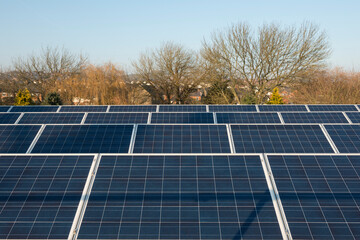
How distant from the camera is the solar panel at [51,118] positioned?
13.9 m

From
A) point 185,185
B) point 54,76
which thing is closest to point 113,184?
point 185,185

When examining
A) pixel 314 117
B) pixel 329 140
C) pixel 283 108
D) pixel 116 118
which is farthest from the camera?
pixel 283 108

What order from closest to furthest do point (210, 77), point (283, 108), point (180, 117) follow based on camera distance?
1. point (180, 117)
2. point (283, 108)
3. point (210, 77)

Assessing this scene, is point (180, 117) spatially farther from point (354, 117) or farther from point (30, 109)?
point (30, 109)

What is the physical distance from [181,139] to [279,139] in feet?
9.20

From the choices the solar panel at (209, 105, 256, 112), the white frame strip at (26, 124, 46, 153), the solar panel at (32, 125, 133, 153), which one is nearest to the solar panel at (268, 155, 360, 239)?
the solar panel at (32, 125, 133, 153)

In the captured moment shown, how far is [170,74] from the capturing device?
4444cm

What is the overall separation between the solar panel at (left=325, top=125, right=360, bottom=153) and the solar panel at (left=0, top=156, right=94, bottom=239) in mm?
6707

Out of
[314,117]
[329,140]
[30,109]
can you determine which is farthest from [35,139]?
[314,117]

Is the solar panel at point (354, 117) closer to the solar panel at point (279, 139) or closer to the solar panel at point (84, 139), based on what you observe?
the solar panel at point (279, 139)

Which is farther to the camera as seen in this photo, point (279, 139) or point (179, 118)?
point (179, 118)

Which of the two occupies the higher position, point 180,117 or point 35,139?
point 35,139

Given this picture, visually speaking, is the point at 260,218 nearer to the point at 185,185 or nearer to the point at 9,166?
the point at 185,185

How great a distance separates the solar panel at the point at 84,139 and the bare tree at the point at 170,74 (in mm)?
35343
